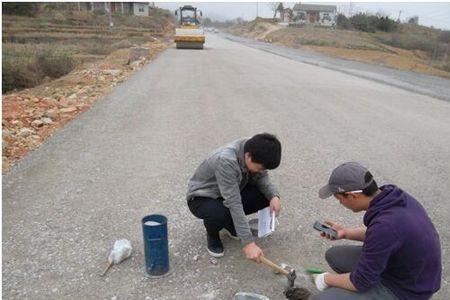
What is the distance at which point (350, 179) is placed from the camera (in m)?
2.19

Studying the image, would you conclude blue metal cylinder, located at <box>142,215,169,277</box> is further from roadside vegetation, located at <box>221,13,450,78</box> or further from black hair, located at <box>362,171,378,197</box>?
roadside vegetation, located at <box>221,13,450,78</box>

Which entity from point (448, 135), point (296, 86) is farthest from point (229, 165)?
point (296, 86)

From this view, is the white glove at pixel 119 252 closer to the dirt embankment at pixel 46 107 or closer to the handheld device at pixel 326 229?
the handheld device at pixel 326 229

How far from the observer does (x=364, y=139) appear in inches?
260

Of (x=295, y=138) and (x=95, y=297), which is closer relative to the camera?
(x=95, y=297)

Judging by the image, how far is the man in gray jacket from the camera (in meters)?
2.74

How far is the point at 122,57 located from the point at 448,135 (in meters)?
13.9

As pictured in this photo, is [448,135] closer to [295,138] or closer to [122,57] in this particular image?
[295,138]

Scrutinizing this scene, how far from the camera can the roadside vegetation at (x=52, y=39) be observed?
13.4 m

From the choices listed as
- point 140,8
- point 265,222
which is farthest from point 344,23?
point 265,222

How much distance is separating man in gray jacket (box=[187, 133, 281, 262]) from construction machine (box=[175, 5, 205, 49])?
21.8 meters

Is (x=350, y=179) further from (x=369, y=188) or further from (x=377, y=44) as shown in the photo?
(x=377, y=44)

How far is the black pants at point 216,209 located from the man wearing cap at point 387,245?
98 centimetres

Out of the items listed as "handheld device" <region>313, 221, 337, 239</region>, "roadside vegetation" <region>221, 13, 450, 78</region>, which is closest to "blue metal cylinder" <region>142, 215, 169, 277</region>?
"handheld device" <region>313, 221, 337, 239</region>
